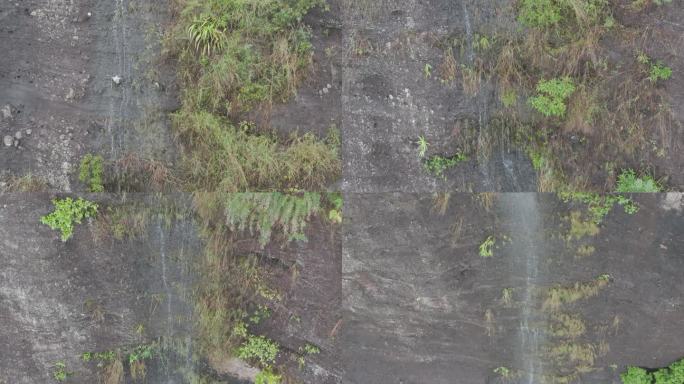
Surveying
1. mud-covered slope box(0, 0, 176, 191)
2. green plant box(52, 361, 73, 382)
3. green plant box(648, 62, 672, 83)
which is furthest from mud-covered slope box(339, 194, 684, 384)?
green plant box(52, 361, 73, 382)

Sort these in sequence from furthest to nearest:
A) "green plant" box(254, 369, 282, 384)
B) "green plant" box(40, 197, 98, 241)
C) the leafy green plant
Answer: "green plant" box(254, 369, 282, 384) → "green plant" box(40, 197, 98, 241) → the leafy green plant

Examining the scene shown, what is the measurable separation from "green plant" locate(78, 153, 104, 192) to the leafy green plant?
406 centimetres

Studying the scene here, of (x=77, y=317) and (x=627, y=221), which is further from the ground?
(x=627, y=221)

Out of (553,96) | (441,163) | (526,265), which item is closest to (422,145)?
(441,163)

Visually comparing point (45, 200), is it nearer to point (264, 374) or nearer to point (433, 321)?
point (264, 374)

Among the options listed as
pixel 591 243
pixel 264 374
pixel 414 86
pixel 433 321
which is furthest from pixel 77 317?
pixel 591 243

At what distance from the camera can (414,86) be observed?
3889mm

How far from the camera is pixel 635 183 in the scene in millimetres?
3787

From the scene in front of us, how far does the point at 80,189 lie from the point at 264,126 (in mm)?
1551

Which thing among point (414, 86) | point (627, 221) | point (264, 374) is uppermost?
point (414, 86)

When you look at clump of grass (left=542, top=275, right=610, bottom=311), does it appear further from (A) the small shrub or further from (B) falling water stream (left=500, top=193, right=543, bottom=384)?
(A) the small shrub

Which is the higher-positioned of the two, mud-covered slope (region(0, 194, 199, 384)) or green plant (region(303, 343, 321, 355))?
mud-covered slope (region(0, 194, 199, 384))

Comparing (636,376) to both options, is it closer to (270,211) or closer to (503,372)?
(503,372)

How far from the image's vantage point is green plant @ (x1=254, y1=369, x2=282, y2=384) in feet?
13.2
